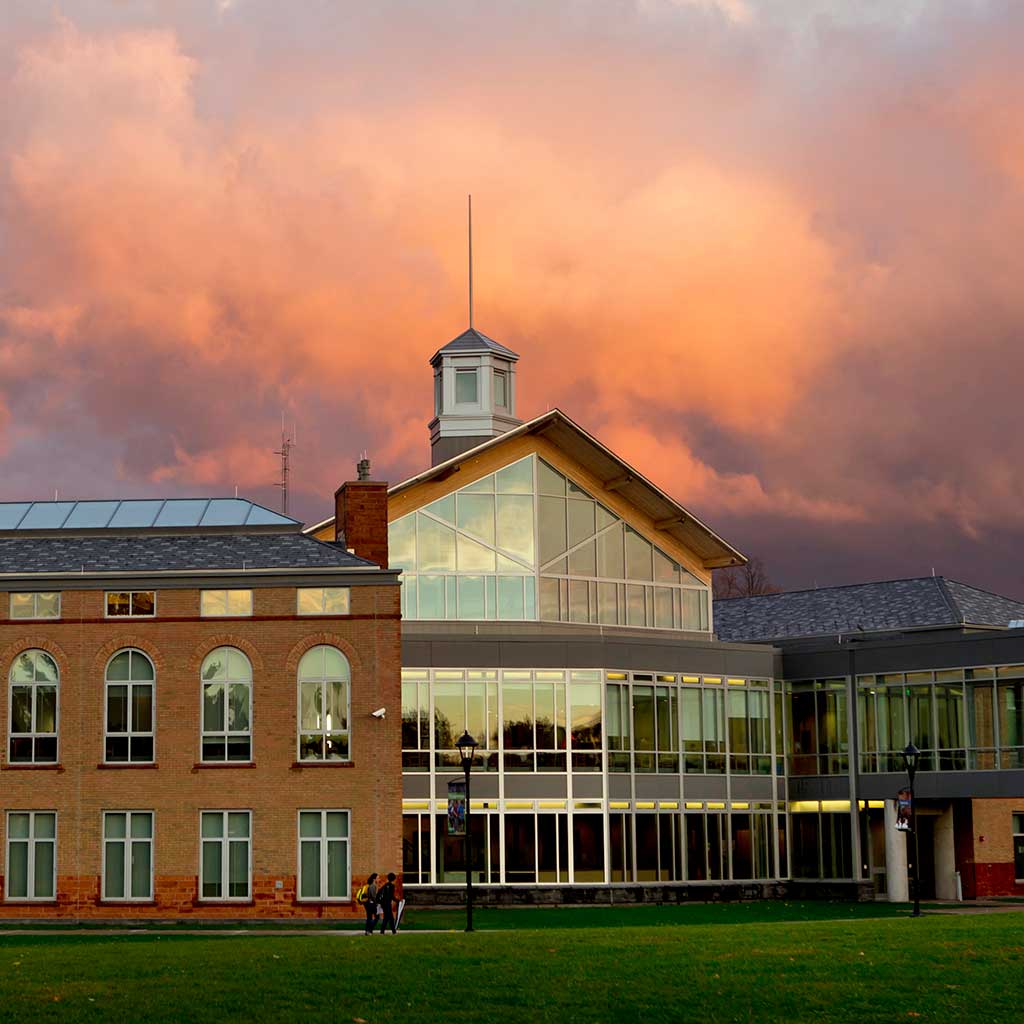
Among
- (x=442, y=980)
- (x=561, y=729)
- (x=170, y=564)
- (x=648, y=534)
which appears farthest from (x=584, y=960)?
(x=648, y=534)

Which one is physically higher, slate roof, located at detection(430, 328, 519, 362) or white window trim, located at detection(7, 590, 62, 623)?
slate roof, located at detection(430, 328, 519, 362)

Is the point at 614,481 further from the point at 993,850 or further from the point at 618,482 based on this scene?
the point at 993,850

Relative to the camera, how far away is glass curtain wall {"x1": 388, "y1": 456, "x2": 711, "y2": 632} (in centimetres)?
5425

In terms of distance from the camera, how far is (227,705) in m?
43.3

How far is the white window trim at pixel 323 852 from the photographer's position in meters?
42.3

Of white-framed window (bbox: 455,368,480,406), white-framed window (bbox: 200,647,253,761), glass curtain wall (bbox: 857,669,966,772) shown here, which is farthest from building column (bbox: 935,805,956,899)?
white-framed window (bbox: 200,647,253,761)

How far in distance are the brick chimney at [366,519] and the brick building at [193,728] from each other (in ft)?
11.9

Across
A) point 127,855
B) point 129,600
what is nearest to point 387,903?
point 127,855

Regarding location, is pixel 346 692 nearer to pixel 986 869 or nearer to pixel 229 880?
pixel 229 880

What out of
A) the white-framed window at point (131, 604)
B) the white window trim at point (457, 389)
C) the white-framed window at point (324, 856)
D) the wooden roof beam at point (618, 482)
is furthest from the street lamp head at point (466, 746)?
the white window trim at point (457, 389)

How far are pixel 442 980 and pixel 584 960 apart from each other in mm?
2819

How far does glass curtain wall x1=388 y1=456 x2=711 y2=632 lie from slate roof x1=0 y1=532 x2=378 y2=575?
847cm

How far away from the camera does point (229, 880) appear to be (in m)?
42.5

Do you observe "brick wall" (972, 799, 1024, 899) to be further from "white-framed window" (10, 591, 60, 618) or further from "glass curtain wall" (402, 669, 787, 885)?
"white-framed window" (10, 591, 60, 618)
